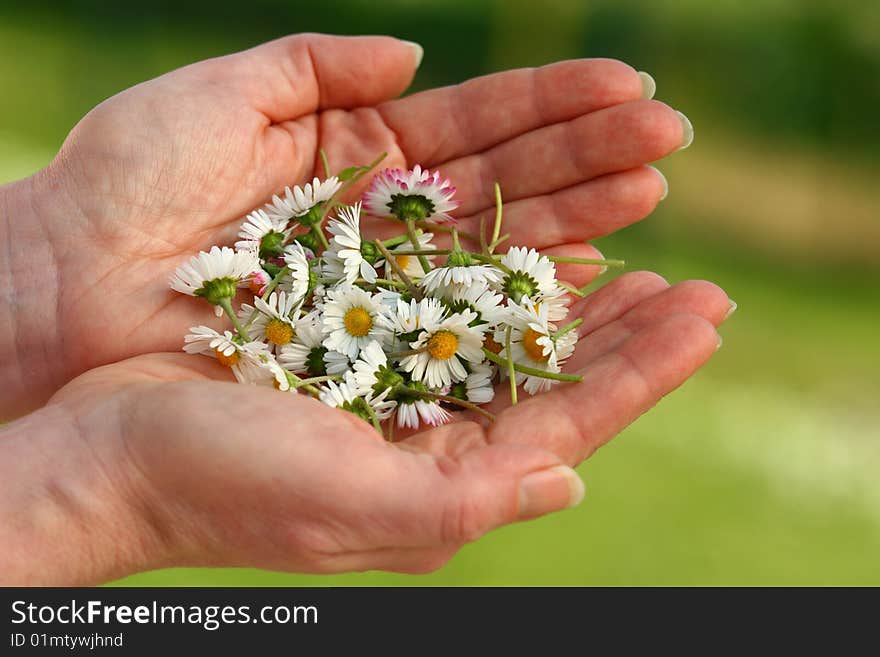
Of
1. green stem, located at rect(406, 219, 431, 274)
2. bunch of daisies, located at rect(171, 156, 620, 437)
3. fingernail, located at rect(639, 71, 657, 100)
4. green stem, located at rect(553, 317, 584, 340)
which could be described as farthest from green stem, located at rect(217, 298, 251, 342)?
fingernail, located at rect(639, 71, 657, 100)

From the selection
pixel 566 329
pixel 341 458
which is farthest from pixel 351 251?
pixel 341 458

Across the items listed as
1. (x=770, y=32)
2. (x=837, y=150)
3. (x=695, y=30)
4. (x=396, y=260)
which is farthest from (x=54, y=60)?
(x=396, y=260)

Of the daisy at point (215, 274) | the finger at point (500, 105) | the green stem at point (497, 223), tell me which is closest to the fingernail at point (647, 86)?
the finger at point (500, 105)

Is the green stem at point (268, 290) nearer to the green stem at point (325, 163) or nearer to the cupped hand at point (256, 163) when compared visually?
the cupped hand at point (256, 163)

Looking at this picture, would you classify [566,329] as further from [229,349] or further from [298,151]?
[298,151]

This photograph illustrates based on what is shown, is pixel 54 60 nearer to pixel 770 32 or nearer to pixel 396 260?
pixel 770 32

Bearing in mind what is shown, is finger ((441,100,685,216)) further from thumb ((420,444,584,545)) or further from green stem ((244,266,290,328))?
thumb ((420,444,584,545))

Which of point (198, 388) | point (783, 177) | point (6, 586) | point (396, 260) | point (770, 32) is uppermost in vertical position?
point (770, 32)
